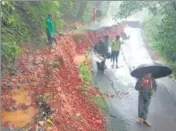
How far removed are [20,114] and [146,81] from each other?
406 centimetres

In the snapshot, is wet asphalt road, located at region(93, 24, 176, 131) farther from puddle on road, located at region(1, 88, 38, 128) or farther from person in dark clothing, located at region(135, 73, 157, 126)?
puddle on road, located at region(1, 88, 38, 128)

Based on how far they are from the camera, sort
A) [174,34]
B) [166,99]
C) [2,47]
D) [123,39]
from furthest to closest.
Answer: [123,39]
[174,34]
[166,99]
[2,47]

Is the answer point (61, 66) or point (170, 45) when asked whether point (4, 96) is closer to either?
point (61, 66)

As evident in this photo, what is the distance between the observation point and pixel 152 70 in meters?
10.9

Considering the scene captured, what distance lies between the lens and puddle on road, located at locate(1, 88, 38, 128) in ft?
29.8

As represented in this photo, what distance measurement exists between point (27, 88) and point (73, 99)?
5.52 feet

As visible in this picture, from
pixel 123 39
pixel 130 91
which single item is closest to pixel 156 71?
pixel 130 91

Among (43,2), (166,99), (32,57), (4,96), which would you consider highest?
(43,2)

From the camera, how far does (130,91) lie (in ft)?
49.1

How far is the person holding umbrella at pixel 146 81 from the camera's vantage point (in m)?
10.6

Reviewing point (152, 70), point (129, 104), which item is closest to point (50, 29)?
point (129, 104)

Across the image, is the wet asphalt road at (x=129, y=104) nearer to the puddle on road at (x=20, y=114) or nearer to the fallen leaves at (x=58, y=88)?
the fallen leaves at (x=58, y=88)

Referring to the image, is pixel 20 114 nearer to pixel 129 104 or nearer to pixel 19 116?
pixel 19 116

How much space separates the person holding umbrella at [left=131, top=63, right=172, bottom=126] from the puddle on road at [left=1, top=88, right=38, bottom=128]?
348 centimetres
